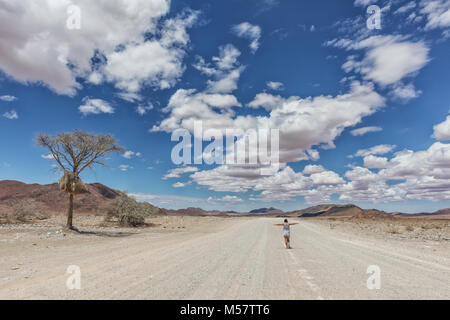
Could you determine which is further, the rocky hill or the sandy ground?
Answer: the rocky hill

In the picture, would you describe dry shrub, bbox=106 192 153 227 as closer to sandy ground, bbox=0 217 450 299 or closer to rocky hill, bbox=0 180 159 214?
sandy ground, bbox=0 217 450 299

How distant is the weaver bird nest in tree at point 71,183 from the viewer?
2266 cm

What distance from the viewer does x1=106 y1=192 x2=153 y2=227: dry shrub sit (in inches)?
1330

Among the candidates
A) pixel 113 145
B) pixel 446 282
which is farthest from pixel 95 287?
pixel 113 145

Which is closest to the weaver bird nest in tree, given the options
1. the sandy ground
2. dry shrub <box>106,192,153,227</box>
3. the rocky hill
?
dry shrub <box>106,192,153,227</box>

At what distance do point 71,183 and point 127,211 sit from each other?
1173 centimetres

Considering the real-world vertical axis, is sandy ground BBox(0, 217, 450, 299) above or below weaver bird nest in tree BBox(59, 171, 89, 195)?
below

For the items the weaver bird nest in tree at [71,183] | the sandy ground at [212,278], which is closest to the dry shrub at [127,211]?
the weaver bird nest in tree at [71,183]

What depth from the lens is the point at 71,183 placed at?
2267cm

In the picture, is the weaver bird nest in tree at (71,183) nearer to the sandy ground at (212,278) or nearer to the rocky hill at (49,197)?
the sandy ground at (212,278)

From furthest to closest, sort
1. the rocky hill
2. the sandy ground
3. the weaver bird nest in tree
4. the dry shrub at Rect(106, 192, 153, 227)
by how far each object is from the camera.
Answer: the rocky hill < the dry shrub at Rect(106, 192, 153, 227) < the weaver bird nest in tree < the sandy ground

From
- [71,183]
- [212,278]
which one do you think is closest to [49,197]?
[71,183]

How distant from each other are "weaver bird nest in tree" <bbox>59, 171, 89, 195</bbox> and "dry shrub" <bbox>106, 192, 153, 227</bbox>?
36.3 feet
